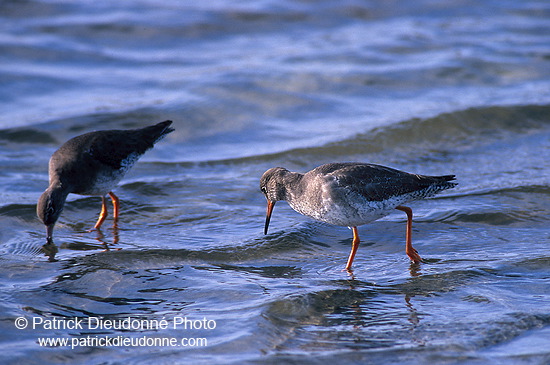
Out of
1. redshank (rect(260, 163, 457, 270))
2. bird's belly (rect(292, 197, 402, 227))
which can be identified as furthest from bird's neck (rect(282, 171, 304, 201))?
bird's belly (rect(292, 197, 402, 227))

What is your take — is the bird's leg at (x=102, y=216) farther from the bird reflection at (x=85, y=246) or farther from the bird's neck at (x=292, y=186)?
the bird's neck at (x=292, y=186)

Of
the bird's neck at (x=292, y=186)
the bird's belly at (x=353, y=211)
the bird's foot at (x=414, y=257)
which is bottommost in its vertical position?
the bird's foot at (x=414, y=257)

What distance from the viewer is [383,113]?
1447 centimetres

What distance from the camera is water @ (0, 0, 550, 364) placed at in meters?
6.69

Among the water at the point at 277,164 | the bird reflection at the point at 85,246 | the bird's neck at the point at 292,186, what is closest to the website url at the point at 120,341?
the water at the point at 277,164

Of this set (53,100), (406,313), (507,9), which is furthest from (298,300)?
(507,9)

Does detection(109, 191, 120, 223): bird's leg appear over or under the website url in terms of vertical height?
over

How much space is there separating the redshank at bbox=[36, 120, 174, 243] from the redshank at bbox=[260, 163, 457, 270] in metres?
2.55

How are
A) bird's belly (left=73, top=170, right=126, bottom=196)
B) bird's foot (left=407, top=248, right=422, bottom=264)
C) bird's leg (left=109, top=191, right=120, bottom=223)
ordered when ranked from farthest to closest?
bird's leg (left=109, top=191, right=120, bottom=223) < bird's belly (left=73, top=170, right=126, bottom=196) < bird's foot (left=407, top=248, right=422, bottom=264)

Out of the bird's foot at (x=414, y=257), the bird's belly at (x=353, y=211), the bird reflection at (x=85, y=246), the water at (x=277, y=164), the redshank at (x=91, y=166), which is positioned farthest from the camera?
the redshank at (x=91, y=166)

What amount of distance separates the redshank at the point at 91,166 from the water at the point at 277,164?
21.4 inches

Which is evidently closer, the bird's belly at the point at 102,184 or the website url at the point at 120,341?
the website url at the point at 120,341

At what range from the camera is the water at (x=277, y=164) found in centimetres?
669

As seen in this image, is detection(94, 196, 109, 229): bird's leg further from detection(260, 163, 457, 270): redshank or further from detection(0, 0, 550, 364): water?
detection(260, 163, 457, 270): redshank
